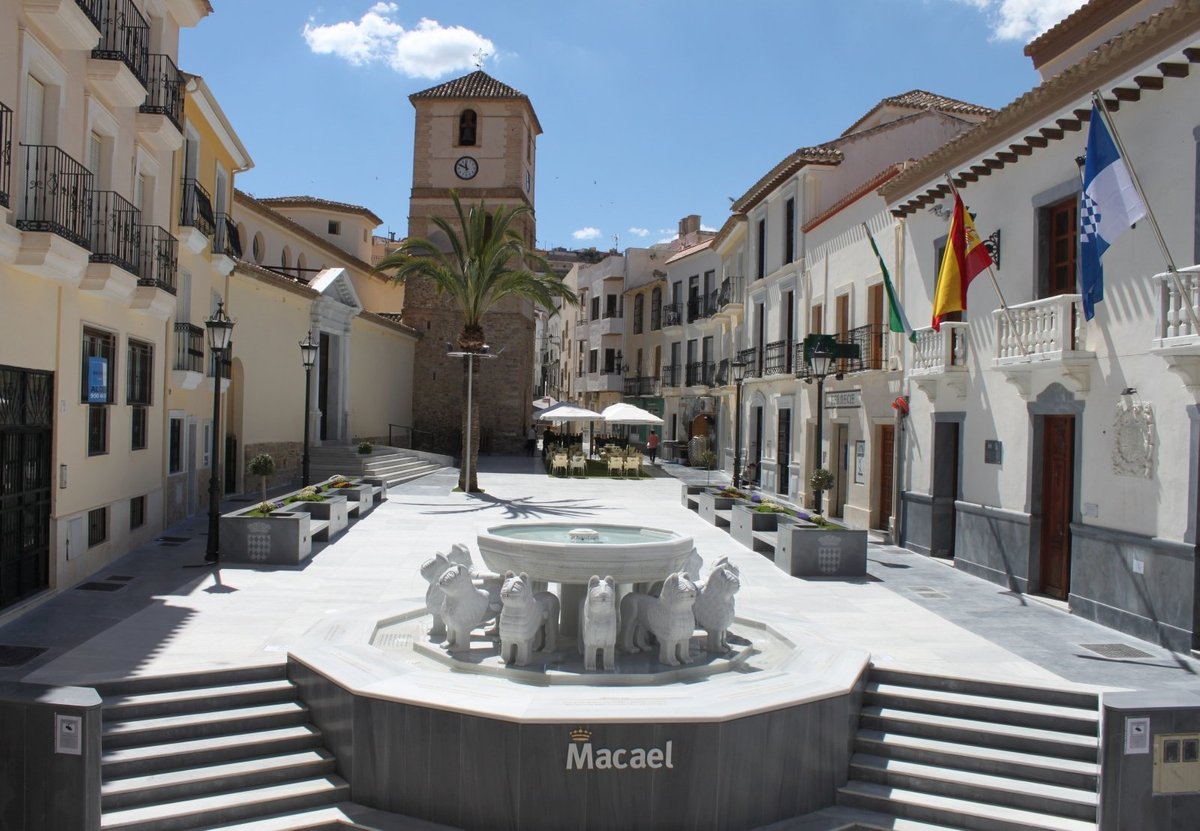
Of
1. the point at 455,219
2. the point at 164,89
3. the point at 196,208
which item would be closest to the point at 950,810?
the point at 164,89

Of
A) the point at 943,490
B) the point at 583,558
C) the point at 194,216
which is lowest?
the point at 583,558

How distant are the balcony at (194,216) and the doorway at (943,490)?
48.2ft

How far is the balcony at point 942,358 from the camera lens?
15.8m

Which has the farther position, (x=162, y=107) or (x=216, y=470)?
(x=162, y=107)

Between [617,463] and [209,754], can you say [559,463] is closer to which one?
[617,463]

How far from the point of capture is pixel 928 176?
1680cm

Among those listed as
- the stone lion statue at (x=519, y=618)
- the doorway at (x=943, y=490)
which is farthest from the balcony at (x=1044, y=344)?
the stone lion statue at (x=519, y=618)

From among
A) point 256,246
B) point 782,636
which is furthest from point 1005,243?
point 256,246

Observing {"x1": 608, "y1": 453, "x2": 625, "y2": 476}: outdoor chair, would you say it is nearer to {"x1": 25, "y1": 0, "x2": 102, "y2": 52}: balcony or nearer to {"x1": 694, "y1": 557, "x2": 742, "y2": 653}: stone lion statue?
{"x1": 25, "y1": 0, "x2": 102, "y2": 52}: balcony

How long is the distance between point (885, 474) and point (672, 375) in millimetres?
23686

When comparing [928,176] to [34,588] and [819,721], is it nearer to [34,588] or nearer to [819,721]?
[819,721]

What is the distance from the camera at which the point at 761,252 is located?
2961cm

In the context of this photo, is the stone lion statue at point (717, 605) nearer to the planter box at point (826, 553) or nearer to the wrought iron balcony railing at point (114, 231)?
the planter box at point (826, 553)

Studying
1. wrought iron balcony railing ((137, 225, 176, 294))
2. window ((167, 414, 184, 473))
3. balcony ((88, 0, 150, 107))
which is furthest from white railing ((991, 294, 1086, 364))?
window ((167, 414, 184, 473))
